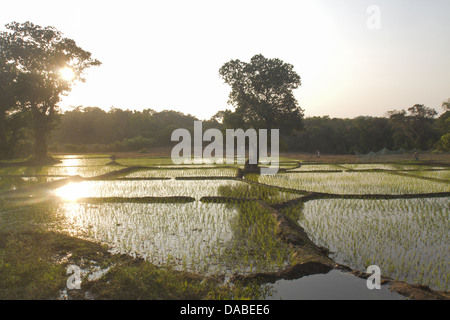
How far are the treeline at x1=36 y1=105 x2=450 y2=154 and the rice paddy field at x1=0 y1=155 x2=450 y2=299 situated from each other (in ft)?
79.6

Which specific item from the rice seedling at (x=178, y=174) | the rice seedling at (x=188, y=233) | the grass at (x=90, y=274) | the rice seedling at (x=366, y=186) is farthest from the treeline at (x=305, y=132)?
the grass at (x=90, y=274)

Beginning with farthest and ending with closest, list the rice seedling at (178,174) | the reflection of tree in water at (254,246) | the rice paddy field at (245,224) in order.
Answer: the rice seedling at (178,174), the rice paddy field at (245,224), the reflection of tree in water at (254,246)

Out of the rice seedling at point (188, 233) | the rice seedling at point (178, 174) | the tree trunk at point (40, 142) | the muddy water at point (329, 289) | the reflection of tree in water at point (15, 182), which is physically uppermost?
the tree trunk at point (40, 142)

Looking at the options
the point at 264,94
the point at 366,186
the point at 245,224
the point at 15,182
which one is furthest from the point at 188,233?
the point at 264,94

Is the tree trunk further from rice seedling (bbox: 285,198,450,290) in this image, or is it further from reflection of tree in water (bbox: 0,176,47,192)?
rice seedling (bbox: 285,198,450,290)

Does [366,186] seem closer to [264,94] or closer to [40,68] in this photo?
[264,94]

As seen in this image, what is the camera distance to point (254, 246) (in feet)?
18.8

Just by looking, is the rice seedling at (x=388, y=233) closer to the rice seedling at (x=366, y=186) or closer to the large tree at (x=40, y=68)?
the rice seedling at (x=366, y=186)

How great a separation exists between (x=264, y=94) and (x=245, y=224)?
1322 centimetres

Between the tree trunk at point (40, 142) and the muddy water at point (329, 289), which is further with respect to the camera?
the tree trunk at point (40, 142)

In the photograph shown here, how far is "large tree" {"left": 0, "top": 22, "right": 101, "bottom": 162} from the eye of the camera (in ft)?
76.6

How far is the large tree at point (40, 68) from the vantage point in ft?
76.6

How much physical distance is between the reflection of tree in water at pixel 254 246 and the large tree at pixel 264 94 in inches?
414
